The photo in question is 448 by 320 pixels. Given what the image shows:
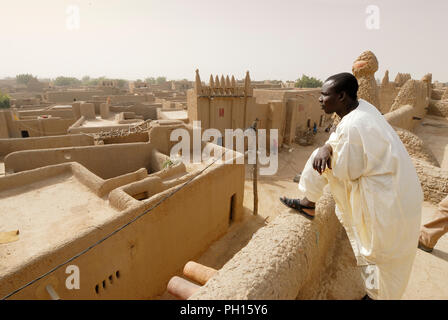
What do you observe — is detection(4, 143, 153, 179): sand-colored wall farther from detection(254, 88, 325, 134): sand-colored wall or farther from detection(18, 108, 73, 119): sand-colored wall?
detection(254, 88, 325, 134): sand-colored wall

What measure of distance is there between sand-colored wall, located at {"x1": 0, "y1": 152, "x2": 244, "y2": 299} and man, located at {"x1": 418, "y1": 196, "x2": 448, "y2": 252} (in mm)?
5634

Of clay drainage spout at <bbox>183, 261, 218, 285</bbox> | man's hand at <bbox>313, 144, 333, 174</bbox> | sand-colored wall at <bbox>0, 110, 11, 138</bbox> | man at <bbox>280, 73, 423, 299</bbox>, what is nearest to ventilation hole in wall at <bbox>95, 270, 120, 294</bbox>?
clay drainage spout at <bbox>183, 261, 218, 285</bbox>

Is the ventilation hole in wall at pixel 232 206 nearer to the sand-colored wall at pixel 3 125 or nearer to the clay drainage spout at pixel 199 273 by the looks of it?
the clay drainage spout at pixel 199 273

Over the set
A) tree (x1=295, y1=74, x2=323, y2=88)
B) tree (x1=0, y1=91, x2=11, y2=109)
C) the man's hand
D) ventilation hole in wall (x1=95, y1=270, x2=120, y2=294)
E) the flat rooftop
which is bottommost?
ventilation hole in wall (x1=95, y1=270, x2=120, y2=294)

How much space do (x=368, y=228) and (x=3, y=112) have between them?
68.0 feet

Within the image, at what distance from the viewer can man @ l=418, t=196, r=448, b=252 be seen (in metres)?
3.81

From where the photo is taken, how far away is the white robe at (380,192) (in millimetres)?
2012

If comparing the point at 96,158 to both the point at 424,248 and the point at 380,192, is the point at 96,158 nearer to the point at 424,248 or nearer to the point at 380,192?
the point at 380,192

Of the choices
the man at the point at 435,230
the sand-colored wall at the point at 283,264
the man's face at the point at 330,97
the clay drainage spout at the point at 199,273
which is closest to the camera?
the sand-colored wall at the point at 283,264

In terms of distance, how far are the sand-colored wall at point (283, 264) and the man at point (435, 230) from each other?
144cm

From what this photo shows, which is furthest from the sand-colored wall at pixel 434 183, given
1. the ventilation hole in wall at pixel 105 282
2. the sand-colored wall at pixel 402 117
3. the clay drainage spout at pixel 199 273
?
the ventilation hole in wall at pixel 105 282
